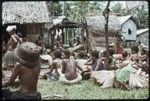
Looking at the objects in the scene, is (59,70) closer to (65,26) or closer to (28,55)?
(28,55)

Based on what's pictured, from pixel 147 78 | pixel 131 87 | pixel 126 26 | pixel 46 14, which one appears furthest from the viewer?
pixel 126 26

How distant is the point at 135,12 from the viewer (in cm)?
5225

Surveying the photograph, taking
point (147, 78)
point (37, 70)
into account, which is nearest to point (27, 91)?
point (37, 70)

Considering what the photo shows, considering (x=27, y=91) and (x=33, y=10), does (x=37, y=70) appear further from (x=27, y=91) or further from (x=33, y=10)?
(x=33, y=10)

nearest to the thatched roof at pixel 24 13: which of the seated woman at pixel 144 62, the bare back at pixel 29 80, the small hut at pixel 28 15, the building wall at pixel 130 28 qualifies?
the small hut at pixel 28 15

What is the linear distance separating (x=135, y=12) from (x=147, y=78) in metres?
43.3

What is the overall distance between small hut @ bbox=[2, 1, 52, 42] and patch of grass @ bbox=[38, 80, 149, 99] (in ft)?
28.0

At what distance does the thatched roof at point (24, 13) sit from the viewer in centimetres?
1812

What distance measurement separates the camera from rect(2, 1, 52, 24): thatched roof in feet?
59.5

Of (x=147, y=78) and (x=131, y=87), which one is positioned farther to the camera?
(x=147, y=78)

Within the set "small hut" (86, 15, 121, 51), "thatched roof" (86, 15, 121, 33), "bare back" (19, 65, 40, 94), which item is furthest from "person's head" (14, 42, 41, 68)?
"thatched roof" (86, 15, 121, 33)

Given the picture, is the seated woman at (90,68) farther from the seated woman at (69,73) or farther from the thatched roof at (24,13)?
the thatched roof at (24,13)

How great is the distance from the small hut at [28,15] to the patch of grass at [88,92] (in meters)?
→ 8.53

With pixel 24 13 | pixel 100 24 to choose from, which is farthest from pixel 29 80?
pixel 100 24
